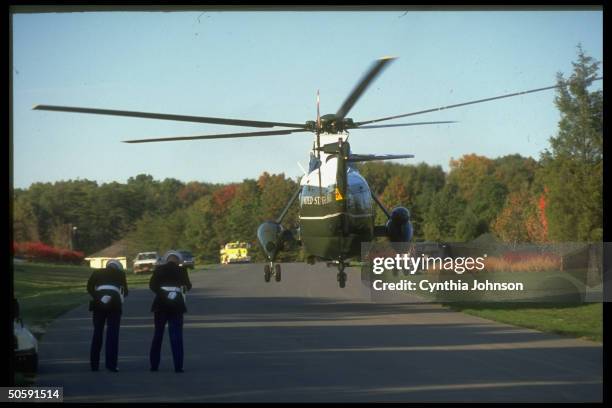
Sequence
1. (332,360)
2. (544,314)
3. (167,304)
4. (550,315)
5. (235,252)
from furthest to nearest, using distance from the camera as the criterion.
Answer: (235,252) → (544,314) → (550,315) → (332,360) → (167,304)

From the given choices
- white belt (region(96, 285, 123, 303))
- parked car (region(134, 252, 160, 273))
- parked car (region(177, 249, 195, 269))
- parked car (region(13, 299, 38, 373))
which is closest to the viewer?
parked car (region(13, 299, 38, 373))

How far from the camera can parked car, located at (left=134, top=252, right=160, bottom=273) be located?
1806cm

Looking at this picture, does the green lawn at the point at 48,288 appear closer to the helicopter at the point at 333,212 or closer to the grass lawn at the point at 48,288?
the grass lawn at the point at 48,288

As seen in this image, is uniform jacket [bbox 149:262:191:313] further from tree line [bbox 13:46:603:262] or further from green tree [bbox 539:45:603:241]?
green tree [bbox 539:45:603:241]

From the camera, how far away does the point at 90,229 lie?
17.8 metres

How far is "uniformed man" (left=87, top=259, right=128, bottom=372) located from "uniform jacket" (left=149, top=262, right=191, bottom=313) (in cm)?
64

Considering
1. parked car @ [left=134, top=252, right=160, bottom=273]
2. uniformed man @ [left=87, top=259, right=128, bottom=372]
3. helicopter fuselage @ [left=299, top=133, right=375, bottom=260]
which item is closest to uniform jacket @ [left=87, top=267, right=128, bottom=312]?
uniformed man @ [left=87, top=259, right=128, bottom=372]

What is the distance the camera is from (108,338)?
1409 cm

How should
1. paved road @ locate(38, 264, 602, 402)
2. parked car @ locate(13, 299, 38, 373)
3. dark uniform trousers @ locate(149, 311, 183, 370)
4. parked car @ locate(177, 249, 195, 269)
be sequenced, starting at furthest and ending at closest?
parked car @ locate(177, 249, 195, 269)
dark uniform trousers @ locate(149, 311, 183, 370)
parked car @ locate(13, 299, 38, 373)
paved road @ locate(38, 264, 602, 402)

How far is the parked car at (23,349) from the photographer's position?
12984mm

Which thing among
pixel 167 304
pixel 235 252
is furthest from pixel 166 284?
pixel 235 252

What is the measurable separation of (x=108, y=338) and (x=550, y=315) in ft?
→ 34.7

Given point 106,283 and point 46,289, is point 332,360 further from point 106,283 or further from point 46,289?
point 46,289

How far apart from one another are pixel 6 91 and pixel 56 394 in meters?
3.76
